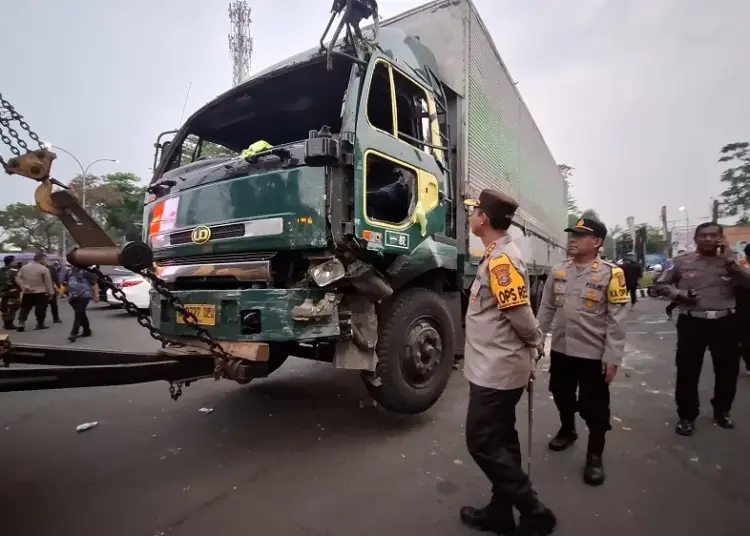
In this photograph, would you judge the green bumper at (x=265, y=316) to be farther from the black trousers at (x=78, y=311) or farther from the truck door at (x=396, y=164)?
the black trousers at (x=78, y=311)

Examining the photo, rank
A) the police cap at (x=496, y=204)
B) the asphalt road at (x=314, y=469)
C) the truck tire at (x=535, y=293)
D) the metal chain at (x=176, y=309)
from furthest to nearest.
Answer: the truck tire at (x=535, y=293)
the metal chain at (x=176, y=309)
the asphalt road at (x=314, y=469)
the police cap at (x=496, y=204)

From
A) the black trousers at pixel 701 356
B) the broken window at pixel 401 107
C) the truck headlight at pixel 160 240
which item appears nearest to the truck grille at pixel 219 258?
the truck headlight at pixel 160 240

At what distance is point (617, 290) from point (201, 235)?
276 cm

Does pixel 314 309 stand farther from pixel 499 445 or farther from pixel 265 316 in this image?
pixel 499 445

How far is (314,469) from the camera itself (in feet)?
9.43

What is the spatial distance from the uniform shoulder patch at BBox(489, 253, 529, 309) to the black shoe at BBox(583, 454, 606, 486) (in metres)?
1.39

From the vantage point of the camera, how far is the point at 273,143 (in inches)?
166

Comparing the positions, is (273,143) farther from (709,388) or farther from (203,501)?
(709,388)

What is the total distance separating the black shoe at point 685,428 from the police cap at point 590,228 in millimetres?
1695

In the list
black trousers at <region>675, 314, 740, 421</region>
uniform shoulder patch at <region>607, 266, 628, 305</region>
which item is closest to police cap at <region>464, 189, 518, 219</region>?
uniform shoulder patch at <region>607, 266, 628, 305</region>

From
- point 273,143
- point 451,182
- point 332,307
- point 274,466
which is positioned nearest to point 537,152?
point 451,182

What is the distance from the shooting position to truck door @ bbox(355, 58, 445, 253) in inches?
119

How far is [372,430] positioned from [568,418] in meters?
1.46

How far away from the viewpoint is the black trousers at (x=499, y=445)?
202cm
